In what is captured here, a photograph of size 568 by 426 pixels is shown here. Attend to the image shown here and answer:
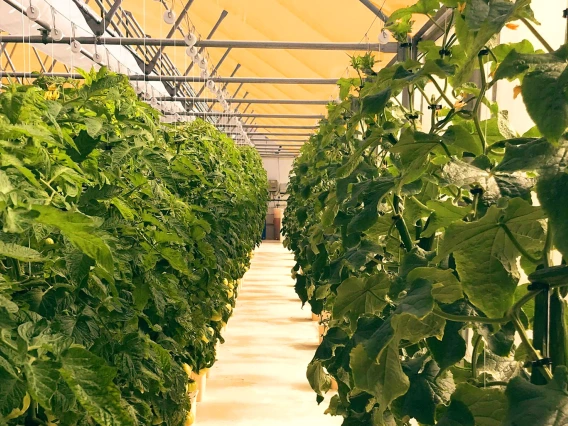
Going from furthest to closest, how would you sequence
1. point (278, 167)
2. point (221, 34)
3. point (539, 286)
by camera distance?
point (278, 167)
point (221, 34)
point (539, 286)

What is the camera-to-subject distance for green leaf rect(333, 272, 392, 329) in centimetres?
141

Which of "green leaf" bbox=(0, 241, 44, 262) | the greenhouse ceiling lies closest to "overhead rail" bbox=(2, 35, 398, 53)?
the greenhouse ceiling

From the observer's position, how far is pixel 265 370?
5.88 meters

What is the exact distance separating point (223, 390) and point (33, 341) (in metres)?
4.36

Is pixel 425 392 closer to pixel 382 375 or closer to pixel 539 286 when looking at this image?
pixel 382 375

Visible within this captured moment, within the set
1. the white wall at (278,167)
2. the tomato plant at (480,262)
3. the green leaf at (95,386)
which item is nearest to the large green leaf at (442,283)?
the tomato plant at (480,262)

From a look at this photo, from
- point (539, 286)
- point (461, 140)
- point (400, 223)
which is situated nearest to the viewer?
point (539, 286)

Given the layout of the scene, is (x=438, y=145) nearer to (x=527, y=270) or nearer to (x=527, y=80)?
(x=527, y=270)

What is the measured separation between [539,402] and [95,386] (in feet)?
2.00

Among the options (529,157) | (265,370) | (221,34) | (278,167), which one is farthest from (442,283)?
(278,167)

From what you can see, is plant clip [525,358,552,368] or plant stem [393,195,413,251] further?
plant stem [393,195,413,251]

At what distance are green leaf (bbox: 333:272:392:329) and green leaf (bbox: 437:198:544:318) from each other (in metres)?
0.45

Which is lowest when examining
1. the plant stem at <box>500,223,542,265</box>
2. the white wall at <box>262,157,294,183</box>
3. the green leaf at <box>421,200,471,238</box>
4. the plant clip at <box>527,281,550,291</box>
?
the plant clip at <box>527,281,550,291</box>

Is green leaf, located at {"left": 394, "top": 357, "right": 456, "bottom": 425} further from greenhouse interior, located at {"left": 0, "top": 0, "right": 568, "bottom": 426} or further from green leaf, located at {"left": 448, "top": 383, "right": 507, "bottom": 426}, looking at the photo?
green leaf, located at {"left": 448, "top": 383, "right": 507, "bottom": 426}
